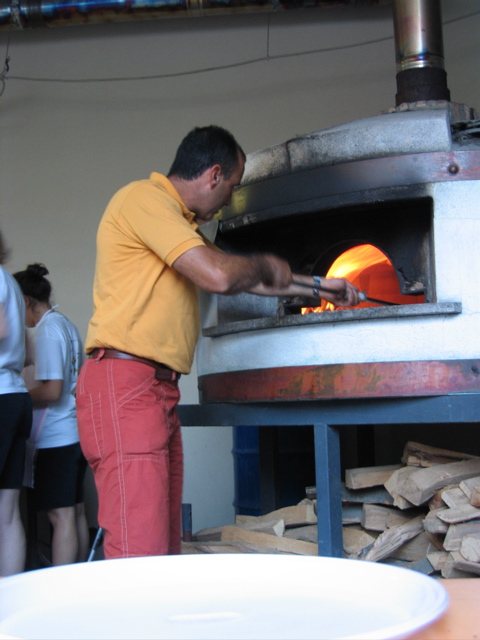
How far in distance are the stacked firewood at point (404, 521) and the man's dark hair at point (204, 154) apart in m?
1.33

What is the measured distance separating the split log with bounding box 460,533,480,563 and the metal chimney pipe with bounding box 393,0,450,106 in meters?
1.86

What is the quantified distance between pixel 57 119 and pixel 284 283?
11.2 ft

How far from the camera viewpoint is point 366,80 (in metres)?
4.84

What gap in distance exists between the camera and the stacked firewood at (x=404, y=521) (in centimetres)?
259

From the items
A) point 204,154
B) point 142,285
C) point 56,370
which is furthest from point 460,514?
point 56,370

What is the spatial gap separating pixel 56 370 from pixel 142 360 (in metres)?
1.55

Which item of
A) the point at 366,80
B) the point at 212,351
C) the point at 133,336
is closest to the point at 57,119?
the point at 366,80

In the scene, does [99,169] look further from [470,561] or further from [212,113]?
[470,561]

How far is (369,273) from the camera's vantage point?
3.88 metres

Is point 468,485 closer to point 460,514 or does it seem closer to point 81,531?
point 460,514

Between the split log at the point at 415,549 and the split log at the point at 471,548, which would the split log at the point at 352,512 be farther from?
the split log at the point at 471,548

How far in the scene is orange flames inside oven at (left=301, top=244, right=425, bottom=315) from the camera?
3.54m

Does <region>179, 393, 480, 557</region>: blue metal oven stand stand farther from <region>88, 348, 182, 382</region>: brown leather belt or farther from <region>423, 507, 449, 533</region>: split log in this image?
<region>88, 348, 182, 382</region>: brown leather belt

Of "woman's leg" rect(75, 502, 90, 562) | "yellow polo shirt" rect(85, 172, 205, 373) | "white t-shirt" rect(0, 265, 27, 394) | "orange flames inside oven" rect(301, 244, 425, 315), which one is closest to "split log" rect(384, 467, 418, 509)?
"orange flames inside oven" rect(301, 244, 425, 315)
